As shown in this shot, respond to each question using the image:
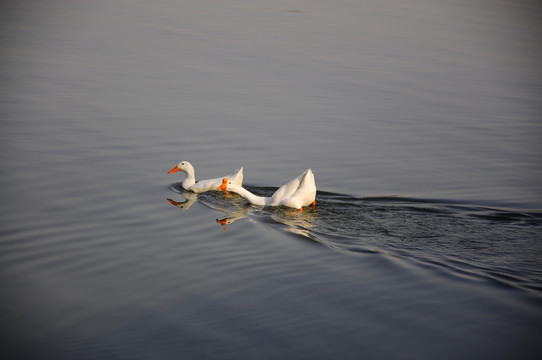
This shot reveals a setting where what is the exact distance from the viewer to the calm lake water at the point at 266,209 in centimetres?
792

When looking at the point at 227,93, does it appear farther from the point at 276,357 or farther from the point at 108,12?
the point at 108,12

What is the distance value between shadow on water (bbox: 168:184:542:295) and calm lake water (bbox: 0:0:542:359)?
51 mm

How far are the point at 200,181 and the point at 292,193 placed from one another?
7.88ft

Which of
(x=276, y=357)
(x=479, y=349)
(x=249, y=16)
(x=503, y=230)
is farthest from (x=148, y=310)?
(x=249, y=16)

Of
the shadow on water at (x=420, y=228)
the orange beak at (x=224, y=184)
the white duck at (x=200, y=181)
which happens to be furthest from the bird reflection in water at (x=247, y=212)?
the orange beak at (x=224, y=184)

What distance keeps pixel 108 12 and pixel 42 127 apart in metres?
21.7

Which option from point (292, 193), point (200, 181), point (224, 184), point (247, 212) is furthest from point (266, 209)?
point (200, 181)

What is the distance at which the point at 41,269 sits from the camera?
9.34m

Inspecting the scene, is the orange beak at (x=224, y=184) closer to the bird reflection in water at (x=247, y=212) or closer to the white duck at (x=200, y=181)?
the white duck at (x=200, y=181)

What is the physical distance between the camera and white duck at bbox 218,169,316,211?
1239cm

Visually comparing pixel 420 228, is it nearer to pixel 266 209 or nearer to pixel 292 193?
pixel 292 193

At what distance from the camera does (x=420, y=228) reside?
11312 mm

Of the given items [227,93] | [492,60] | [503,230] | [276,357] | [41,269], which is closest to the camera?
[276,357]

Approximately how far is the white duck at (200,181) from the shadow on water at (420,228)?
0.18 metres
